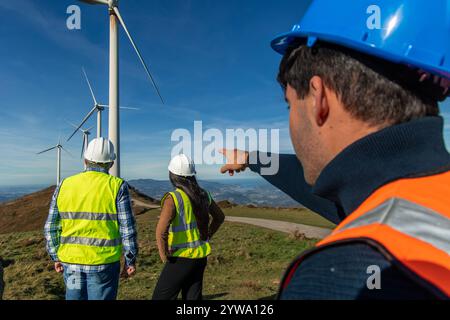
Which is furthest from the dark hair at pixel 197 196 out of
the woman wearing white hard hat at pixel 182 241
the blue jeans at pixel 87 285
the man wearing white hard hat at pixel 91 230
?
the blue jeans at pixel 87 285

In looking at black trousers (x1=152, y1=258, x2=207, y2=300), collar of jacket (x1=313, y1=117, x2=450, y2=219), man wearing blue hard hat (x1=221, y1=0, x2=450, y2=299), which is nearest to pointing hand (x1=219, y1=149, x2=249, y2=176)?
man wearing blue hard hat (x1=221, y1=0, x2=450, y2=299)

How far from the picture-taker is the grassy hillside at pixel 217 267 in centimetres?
748

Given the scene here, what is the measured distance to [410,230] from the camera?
747 mm

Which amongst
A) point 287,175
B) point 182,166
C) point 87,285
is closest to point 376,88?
point 287,175

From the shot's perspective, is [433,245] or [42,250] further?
[42,250]

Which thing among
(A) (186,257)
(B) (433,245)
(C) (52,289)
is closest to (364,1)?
(B) (433,245)

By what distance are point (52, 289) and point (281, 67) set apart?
323 inches

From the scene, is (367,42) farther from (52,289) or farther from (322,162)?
(52,289)

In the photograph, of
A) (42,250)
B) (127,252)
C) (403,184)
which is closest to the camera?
(403,184)

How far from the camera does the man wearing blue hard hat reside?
2.33 feet

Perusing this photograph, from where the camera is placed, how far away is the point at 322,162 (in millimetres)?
1324

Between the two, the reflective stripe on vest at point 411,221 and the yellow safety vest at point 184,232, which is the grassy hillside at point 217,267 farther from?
the reflective stripe on vest at point 411,221

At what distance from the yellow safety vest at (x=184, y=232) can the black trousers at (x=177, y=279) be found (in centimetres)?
11

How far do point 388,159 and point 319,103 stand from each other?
0.36 meters
